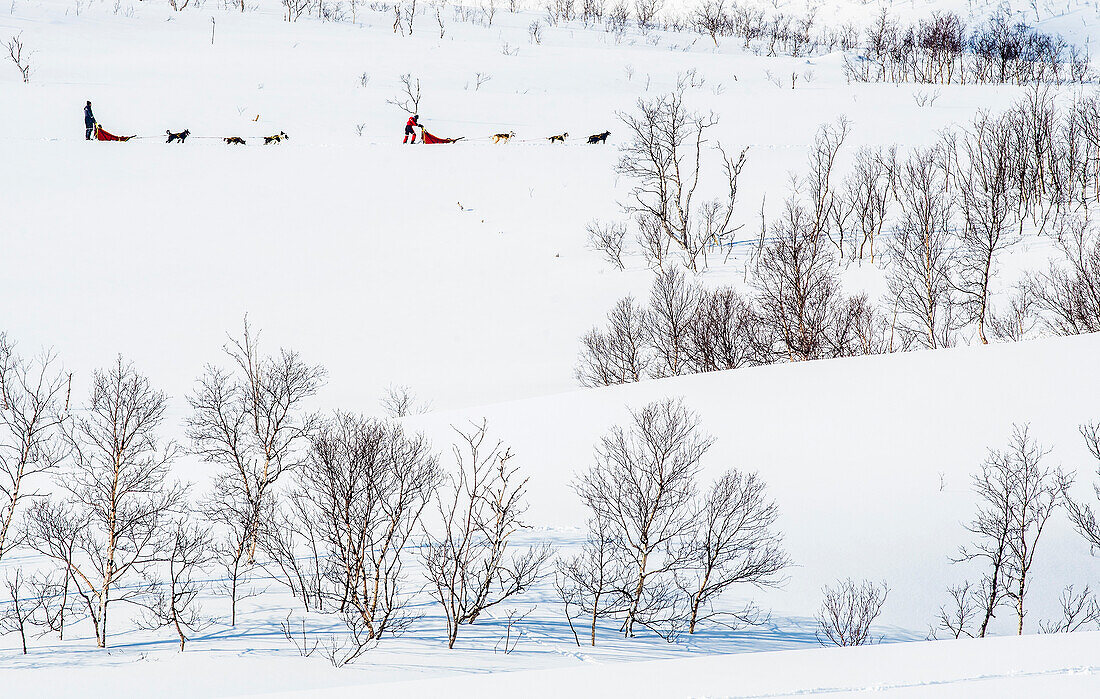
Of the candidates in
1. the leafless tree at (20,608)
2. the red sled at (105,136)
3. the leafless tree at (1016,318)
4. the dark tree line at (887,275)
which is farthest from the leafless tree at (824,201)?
the red sled at (105,136)

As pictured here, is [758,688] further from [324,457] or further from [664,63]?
[664,63]

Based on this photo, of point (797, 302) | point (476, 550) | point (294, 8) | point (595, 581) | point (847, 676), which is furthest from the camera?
point (294, 8)

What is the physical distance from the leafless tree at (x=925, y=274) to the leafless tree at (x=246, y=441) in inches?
906

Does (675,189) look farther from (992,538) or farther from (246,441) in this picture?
(992,538)

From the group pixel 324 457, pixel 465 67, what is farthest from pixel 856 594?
pixel 465 67

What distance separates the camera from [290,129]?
52.8 metres

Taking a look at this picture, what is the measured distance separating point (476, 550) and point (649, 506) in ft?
14.6

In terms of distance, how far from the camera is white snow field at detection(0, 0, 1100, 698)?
1530cm

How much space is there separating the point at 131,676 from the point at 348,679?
3.83 metres

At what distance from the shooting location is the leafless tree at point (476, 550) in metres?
17.8

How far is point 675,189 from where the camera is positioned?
4825 centimetres

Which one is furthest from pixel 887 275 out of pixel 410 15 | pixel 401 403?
pixel 410 15

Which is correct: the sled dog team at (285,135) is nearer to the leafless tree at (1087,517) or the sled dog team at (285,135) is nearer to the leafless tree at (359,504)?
the leafless tree at (359,504)

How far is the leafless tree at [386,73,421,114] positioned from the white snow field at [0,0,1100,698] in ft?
2.25
